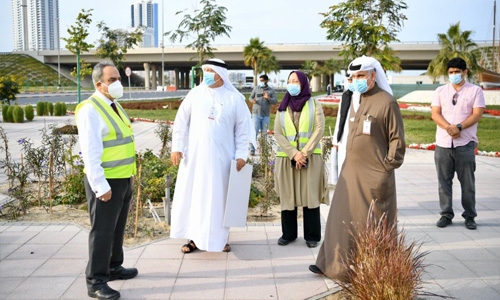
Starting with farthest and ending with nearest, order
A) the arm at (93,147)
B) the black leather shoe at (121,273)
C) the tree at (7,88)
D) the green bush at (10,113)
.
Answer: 1. the tree at (7,88)
2. the green bush at (10,113)
3. the black leather shoe at (121,273)
4. the arm at (93,147)

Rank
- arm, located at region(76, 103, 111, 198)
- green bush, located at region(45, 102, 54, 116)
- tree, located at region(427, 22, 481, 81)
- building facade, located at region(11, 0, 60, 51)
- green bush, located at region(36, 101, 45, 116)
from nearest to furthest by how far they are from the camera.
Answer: arm, located at region(76, 103, 111, 198)
green bush, located at region(36, 101, 45, 116)
green bush, located at region(45, 102, 54, 116)
tree, located at region(427, 22, 481, 81)
building facade, located at region(11, 0, 60, 51)

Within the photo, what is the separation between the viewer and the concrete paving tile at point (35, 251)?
517 cm

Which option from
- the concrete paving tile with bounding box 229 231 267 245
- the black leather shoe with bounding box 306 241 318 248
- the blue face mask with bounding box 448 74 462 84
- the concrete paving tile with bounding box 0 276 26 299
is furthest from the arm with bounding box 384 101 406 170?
the concrete paving tile with bounding box 0 276 26 299

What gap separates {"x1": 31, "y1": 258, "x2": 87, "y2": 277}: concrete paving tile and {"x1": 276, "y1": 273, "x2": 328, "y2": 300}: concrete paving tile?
6.19 feet

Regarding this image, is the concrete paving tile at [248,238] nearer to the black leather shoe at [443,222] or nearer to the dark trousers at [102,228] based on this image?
the dark trousers at [102,228]

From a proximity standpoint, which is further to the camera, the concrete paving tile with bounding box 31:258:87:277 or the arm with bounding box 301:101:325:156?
the arm with bounding box 301:101:325:156

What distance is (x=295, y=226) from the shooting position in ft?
18.6

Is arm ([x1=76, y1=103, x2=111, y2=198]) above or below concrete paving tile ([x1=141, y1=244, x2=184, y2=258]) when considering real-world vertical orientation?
above

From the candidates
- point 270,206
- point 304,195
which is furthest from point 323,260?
point 270,206

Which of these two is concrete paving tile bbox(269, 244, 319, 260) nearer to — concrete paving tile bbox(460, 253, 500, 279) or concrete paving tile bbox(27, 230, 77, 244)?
concrete paving tile bbox(460, 253, 500, 279)

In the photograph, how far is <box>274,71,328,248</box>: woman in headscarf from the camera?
539 centimetres

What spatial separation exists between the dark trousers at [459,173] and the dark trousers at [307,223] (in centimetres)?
190

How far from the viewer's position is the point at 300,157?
5309 millimetres

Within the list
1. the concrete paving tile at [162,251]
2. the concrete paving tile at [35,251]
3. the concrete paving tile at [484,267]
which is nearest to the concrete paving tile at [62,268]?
the concrete paving tile at [35,251]
